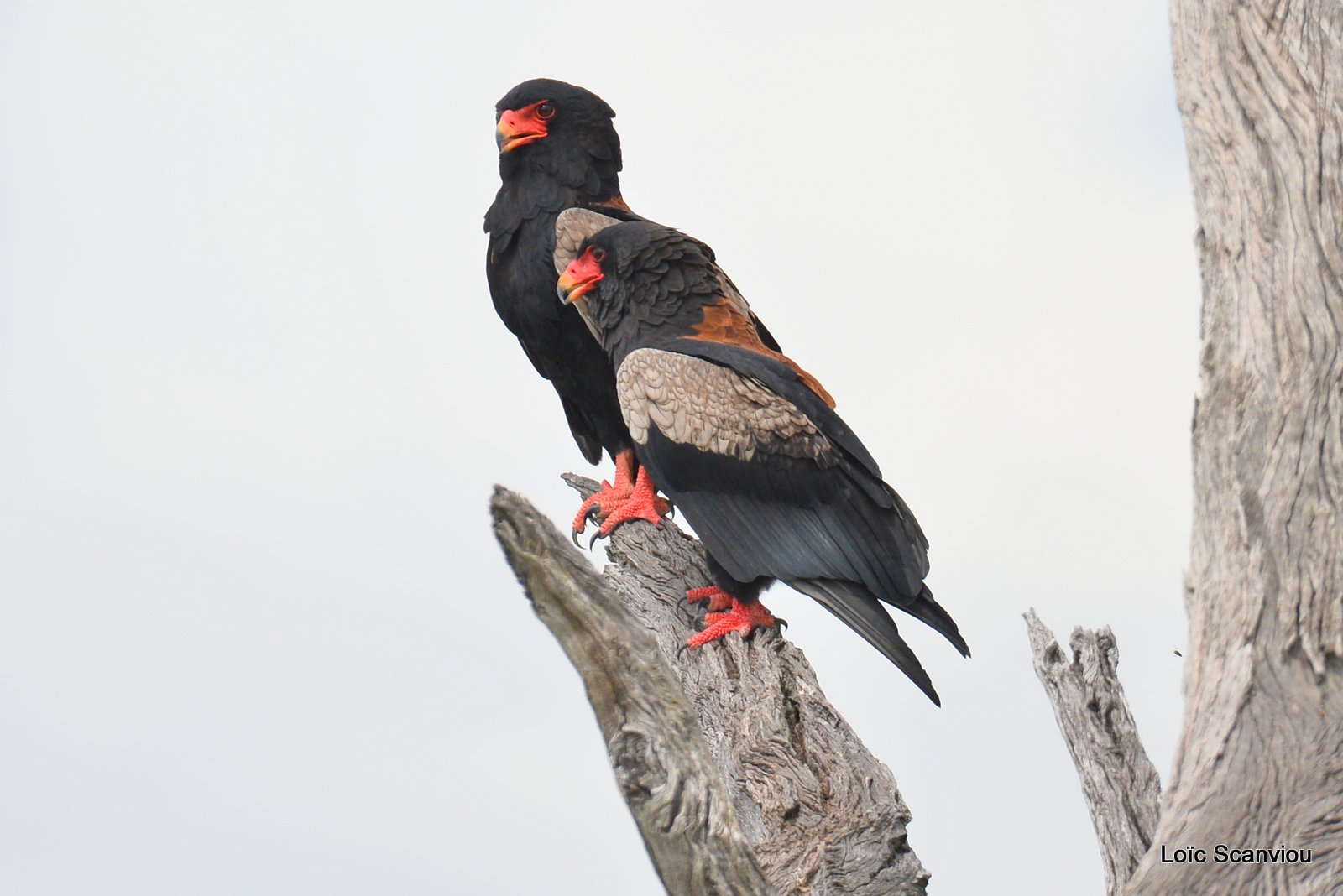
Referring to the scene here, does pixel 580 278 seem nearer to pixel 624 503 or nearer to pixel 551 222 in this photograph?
pixel 551 222

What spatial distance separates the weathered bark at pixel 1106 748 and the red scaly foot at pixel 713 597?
122 centimetres

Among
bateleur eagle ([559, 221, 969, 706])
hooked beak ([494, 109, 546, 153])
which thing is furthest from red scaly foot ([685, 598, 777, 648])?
hooked beak ([494, 109, 546, 153])

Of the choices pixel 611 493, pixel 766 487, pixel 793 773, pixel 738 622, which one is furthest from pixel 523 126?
pixel 793 773

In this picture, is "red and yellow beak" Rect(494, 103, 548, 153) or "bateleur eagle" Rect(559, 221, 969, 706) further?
"red and yellow beak" Rect(494, 103, 548, 153)

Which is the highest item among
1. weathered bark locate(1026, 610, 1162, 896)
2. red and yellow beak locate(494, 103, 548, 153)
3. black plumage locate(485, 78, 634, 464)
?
red and yellow beak locate(494, 103, 548, 153)

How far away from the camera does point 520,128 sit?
19.7 ft

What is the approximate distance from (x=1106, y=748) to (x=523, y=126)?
11.6 feet

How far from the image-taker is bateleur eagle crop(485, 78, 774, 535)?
5.85 metres

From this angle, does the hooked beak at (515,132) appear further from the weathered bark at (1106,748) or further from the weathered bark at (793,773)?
the weathered bark at (1106,748)

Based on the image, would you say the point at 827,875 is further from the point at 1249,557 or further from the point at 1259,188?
the point at 1259,188

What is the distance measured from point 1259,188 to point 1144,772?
1.83 metres

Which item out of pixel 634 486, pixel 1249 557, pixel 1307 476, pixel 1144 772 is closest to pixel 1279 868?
pixel 1249 557

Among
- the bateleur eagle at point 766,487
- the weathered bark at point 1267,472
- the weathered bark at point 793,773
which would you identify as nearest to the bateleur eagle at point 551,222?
the bateleur eagle at point 766,487

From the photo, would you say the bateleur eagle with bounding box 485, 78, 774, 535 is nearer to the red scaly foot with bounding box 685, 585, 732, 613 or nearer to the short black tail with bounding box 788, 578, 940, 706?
the red scaly foot with bounding box 685, 585, 732, 613
